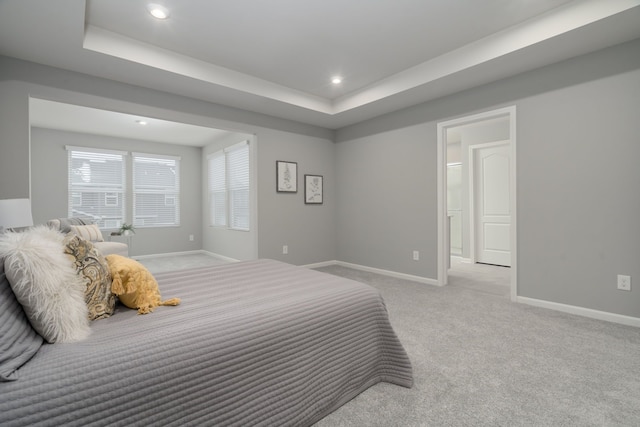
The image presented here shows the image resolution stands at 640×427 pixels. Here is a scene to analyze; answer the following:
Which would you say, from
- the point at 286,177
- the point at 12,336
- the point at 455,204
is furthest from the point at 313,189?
the point at 12,336

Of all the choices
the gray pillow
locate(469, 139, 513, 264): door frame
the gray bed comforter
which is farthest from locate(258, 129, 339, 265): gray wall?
the gray pillow

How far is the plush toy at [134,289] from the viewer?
1486 millimetres

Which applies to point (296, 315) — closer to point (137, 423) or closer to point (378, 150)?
point (137, 423)

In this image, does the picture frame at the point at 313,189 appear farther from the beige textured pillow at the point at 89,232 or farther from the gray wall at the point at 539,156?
the beige textured pillow at the point at 89,232

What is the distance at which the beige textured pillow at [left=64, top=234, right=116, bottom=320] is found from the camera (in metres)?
1.35

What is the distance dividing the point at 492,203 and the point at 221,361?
5573mm

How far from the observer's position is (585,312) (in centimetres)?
284

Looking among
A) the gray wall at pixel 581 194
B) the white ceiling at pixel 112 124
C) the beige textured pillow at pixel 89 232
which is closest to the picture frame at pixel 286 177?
the white ceiling at pixel 112 124

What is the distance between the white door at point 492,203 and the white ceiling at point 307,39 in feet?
7.69

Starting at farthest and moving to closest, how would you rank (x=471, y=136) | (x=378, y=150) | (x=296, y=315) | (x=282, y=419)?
(x=471, y=136) → (x=378, y=150) → (x=296, y=315) → (x=282, y=419)

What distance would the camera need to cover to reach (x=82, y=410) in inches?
35.3

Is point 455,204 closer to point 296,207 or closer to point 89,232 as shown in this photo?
point 296,207

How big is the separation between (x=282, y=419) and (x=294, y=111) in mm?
3902

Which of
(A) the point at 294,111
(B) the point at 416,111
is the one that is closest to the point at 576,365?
(B) the point at 416,111
